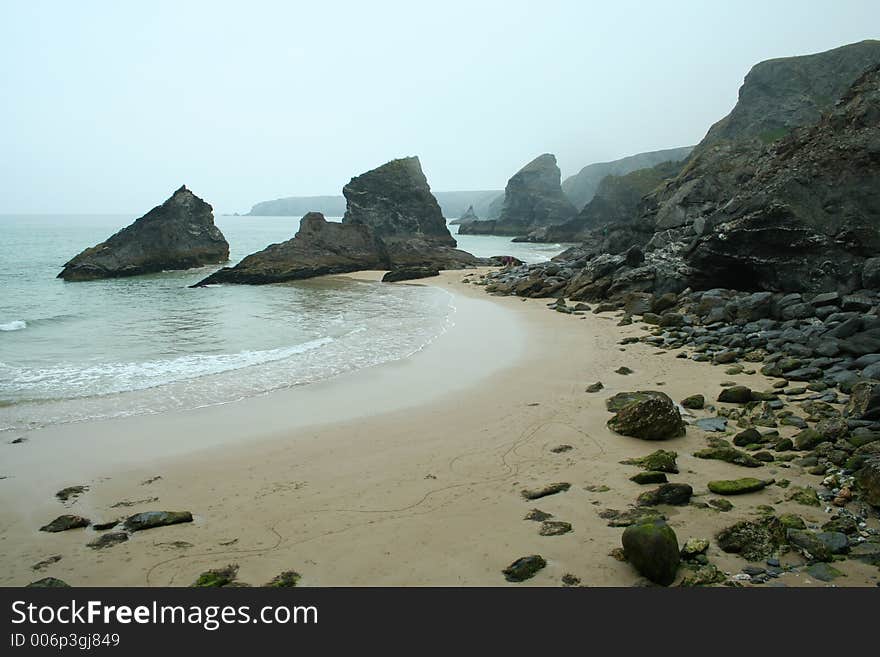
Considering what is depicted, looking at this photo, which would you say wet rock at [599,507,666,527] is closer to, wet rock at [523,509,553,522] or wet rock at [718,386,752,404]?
wet rock at [523,509,553,522]

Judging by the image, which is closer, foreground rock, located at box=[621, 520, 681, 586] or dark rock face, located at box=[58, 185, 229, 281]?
foreground rock, located at box=[621, 520, 681, 586]

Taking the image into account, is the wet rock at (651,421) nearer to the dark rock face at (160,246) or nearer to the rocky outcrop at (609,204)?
the dark rock face at (160,246)

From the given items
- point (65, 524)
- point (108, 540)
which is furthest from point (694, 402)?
point (65, 524)

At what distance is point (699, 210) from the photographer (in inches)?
1302

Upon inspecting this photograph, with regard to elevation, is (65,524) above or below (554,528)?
above

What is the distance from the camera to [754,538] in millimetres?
5223

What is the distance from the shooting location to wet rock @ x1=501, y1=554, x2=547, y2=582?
16.3ft

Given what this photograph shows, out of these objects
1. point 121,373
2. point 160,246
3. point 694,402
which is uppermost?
point 160,246

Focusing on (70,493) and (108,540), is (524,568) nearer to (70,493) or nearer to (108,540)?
(108,540)

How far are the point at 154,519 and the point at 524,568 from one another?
4.29 m

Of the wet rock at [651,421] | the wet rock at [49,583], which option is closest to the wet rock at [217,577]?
the wet rock at [49,583]

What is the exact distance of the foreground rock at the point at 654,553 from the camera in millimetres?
4734

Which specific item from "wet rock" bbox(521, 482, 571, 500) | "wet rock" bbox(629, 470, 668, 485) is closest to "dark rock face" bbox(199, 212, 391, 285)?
"wet rock" bbox(521, 482, 571, 500)

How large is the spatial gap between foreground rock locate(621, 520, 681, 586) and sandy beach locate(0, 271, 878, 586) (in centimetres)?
19
